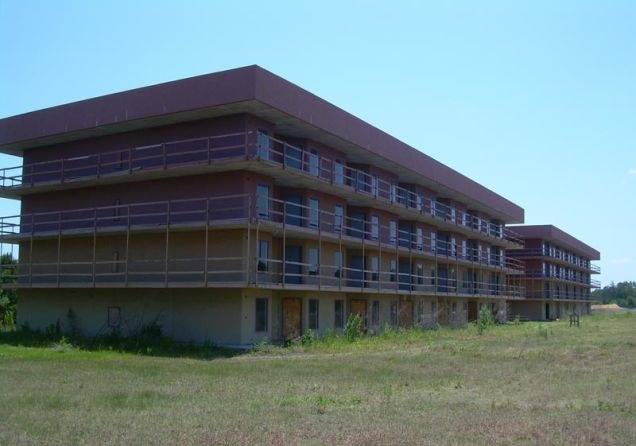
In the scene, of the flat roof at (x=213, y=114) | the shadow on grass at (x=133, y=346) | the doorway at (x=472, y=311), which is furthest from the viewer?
the doorway at (x=472, y=311)

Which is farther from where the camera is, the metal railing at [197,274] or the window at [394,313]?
the window at [394,313]

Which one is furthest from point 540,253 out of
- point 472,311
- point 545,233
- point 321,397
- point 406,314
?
point 321,397

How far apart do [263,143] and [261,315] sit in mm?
7509

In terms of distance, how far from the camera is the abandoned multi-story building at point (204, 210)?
29.4 metres

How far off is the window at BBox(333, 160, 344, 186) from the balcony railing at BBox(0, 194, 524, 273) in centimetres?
185

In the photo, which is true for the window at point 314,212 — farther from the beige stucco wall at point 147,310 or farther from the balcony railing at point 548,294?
the balcony railing at point 548,294

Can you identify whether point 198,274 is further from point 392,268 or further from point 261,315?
point 392,268

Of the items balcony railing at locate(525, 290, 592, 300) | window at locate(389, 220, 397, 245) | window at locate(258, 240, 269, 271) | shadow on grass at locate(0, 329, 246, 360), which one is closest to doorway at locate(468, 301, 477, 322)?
window at locate(389, 220, 397, 245)

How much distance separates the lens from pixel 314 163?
113ft

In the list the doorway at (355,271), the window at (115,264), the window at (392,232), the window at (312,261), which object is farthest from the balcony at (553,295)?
the window at (115,264)

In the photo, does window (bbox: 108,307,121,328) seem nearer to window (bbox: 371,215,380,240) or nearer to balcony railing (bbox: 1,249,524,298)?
balcony railing (bbox: 1,249,524,298)

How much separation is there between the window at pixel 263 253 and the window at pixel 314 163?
4814 millimetres

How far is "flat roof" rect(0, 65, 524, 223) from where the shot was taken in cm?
2856

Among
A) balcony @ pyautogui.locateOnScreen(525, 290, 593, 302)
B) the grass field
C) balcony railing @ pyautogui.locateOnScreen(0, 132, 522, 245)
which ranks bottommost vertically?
the grass field
